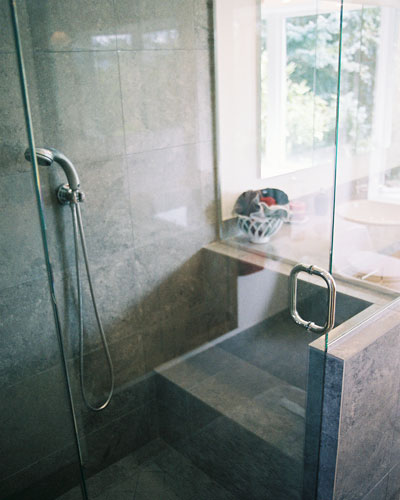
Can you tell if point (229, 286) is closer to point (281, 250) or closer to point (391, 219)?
point (281, 250)

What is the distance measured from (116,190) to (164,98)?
0.40m

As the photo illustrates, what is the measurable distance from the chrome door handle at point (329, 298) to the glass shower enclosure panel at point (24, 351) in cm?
71

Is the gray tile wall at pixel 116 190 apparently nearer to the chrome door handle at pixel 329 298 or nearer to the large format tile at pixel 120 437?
the large format tile at pixel 120 437

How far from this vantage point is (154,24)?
5.68 feet

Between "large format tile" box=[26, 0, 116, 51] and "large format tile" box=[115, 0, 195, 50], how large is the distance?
44mm

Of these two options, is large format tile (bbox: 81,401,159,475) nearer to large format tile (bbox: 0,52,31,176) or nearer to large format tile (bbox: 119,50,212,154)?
large format tile (bbox: 0,52,31,176)

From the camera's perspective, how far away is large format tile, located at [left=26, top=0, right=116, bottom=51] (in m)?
1.42

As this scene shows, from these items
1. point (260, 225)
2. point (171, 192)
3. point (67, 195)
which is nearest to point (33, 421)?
point (67, 195)

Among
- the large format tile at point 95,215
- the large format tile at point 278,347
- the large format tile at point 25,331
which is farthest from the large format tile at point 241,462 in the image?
the large format tile at point 95,215

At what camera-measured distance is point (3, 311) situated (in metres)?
1.34

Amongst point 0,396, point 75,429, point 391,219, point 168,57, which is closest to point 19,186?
point 0,396

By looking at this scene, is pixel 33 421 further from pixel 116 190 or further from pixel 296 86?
pixel 296 86

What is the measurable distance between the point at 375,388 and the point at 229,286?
2.31 ft

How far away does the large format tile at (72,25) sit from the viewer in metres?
1.42
